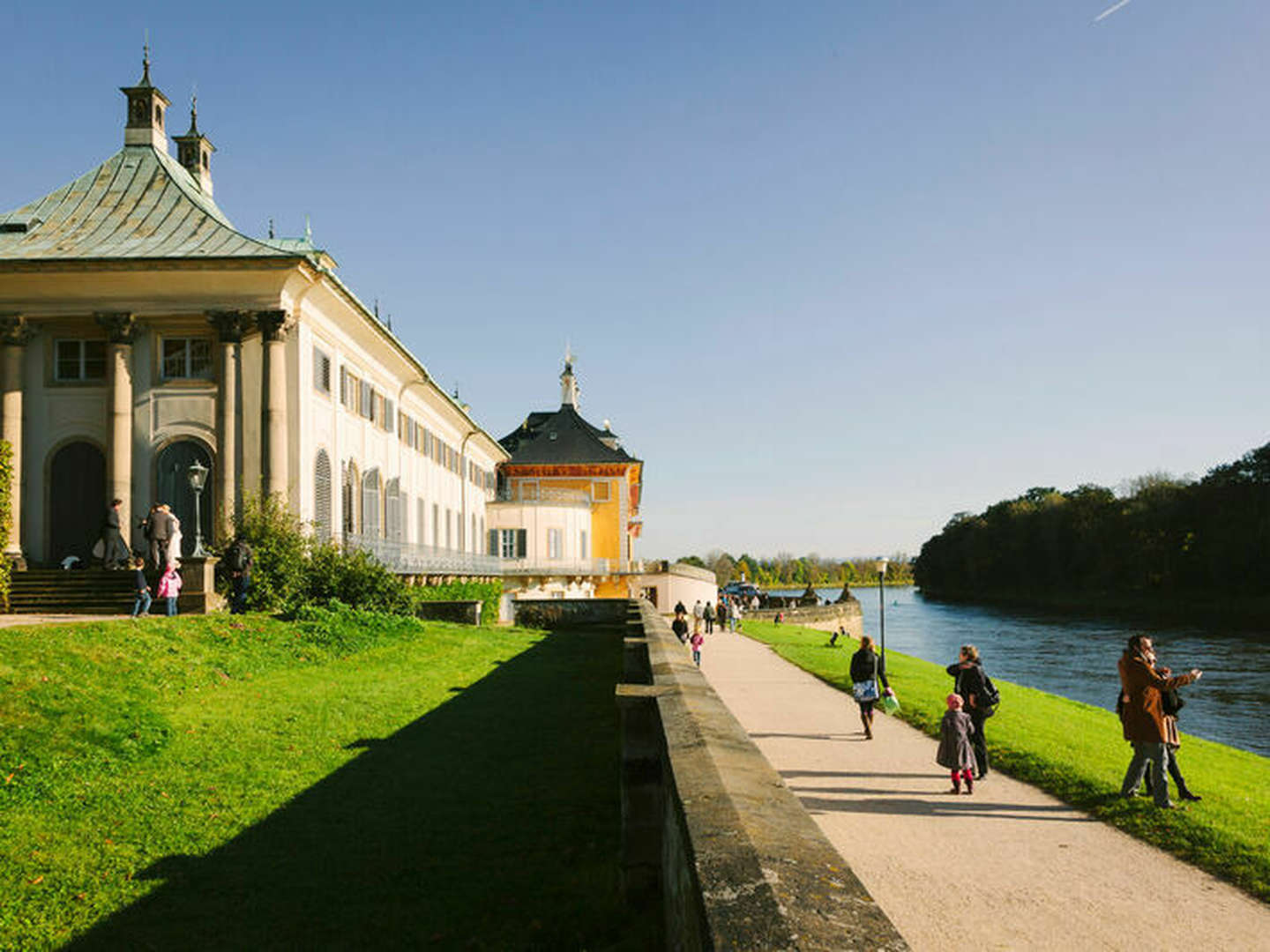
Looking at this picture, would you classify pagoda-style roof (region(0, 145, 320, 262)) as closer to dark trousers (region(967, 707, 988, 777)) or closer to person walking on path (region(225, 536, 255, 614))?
person walking on path (region(225, 536, 255, 614))

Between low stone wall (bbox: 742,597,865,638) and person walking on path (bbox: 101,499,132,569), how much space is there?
152 ft

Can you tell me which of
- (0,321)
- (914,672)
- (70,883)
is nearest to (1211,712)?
(914,672)

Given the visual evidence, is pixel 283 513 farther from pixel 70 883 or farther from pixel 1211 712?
pixel 1211 712

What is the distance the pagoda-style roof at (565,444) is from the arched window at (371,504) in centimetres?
3241

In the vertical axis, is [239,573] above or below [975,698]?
above

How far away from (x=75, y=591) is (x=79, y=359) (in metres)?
7.26

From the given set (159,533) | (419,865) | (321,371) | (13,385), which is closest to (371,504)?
(321,371)

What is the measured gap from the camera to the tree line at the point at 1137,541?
253 feet

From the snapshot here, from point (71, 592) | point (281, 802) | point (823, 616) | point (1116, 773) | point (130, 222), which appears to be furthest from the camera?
point (823, 616)

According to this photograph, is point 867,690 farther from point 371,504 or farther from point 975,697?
point 371,504

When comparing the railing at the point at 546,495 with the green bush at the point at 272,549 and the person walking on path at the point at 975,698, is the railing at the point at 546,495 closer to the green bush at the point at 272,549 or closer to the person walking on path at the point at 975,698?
the green bush at the point at 272,549

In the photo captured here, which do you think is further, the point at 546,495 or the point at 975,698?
the point at 546,495

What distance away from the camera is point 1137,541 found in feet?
304

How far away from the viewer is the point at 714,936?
256 centimetres
